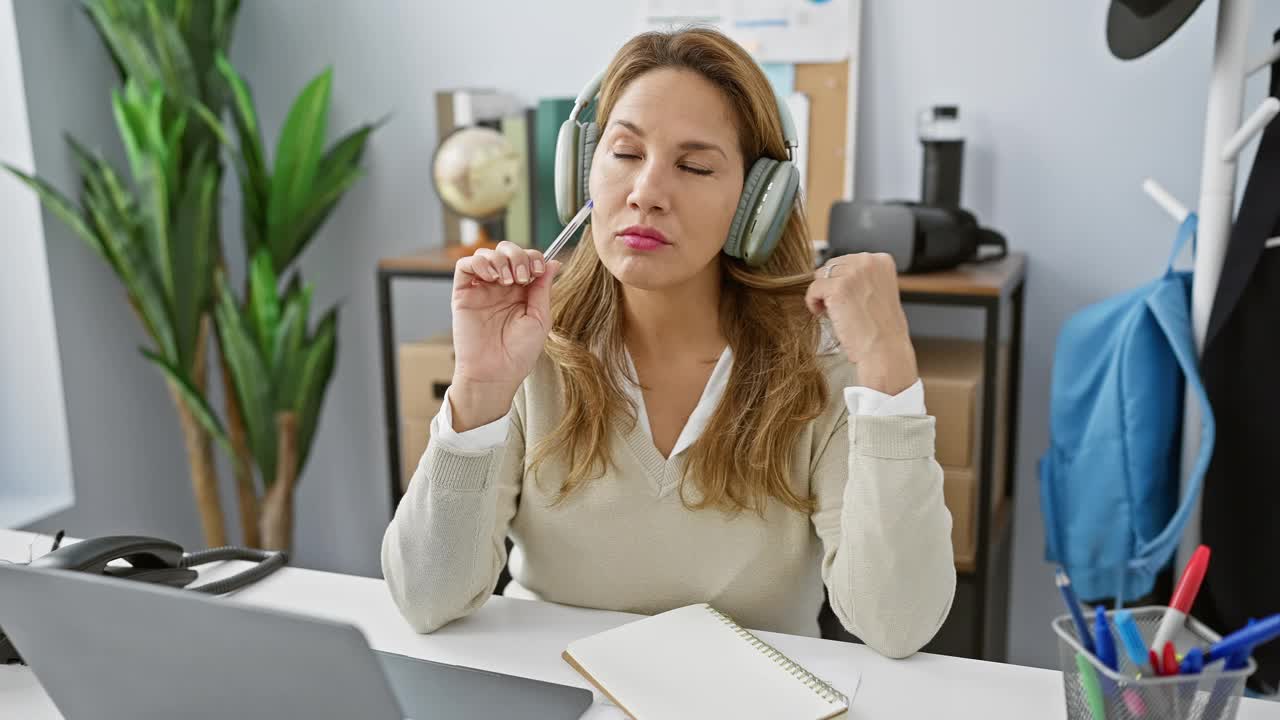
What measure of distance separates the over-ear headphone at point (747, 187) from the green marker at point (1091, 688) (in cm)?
56

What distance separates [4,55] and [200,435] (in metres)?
0.94

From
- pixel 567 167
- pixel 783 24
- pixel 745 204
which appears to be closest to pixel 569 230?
pixel 567 167

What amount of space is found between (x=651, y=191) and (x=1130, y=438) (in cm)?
100

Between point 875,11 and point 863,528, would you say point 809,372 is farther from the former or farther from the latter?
point 875,11

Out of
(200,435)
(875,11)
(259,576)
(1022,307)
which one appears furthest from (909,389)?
Result: (200,435)

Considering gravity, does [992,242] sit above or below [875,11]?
below

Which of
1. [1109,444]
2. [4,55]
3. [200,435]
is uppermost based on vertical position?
[4,55]

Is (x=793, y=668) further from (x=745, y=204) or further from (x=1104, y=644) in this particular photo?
(x=745, y=204)

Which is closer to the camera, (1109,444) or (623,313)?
(623,313)

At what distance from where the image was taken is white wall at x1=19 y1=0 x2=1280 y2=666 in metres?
2.01

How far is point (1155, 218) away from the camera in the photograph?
202cm

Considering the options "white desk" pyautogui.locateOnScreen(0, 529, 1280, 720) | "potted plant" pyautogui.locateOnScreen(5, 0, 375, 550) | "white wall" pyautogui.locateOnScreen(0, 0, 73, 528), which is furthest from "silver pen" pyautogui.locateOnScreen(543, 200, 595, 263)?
"white wall" pyautogui.locateOnScreen(0, 0, 73, 528)

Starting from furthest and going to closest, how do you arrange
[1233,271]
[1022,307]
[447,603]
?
[1022,307] < [1233,271] < [447,603]

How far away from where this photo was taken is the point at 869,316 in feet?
3.42
